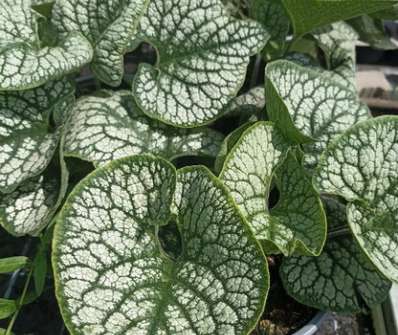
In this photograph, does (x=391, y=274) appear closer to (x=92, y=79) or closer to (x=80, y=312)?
(x=80, y=312)

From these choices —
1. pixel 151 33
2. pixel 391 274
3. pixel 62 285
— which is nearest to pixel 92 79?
pixel 151 33

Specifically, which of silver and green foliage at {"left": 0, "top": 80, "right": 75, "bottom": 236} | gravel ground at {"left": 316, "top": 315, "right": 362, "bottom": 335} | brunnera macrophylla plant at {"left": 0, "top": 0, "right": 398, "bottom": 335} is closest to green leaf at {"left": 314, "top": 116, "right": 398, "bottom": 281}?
brunnera macrophylla plant at {"left": 0, "top": 0, "right": 398, "bottom": 335}

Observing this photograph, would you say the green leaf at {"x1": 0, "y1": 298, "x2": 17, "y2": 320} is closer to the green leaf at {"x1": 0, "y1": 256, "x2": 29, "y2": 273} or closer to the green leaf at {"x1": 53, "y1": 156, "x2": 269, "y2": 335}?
the green leaf at {"x1": 0, "y1": 256, "x2": 29, "y2": 273}

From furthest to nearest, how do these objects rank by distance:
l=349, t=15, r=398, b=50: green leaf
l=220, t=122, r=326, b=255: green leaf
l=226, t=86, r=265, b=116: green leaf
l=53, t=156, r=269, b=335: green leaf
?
l=349, t=15, r=398, b=50: green leaf
l=226, t=86, r=265, b=116: green leaf
l=220, t=122, r=326, b=255: green leaf
l=53, t=156, r=269, b=335: green leaf

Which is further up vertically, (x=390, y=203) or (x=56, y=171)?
(x=390, y=203)

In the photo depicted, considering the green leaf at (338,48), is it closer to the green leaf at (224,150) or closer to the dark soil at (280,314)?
the green leaf at (224,150)

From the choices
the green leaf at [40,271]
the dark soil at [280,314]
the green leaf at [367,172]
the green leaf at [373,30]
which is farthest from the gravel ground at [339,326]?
the green leaf at [373,30]
